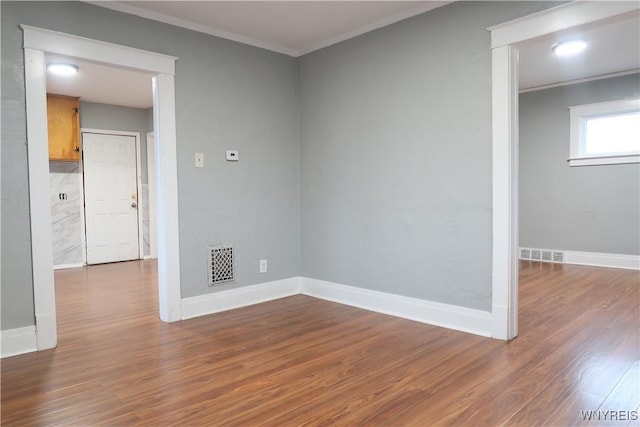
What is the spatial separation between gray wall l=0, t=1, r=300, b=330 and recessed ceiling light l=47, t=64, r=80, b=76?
175 centimetres

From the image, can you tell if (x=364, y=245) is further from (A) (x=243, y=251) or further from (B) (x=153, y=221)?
(B) (x=153, y=221)

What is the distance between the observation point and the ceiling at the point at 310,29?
3.12m

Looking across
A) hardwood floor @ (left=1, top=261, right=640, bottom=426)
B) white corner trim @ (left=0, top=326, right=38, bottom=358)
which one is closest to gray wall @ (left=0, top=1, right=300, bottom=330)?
white corner trim @ (left=0, top=326, right=38, bottom=358)

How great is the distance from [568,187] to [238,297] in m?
4.89

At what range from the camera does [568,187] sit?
19.2 feet

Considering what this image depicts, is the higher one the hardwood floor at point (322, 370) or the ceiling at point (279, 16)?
the ceiling at point (279, 16)

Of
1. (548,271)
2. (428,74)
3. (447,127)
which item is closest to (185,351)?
(447,127)

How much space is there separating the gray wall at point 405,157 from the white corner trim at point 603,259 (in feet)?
12.1

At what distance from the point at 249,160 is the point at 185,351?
1857mm

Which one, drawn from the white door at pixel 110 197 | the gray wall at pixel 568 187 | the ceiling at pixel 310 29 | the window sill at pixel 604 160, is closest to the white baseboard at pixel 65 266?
the white door at pixel 110 197

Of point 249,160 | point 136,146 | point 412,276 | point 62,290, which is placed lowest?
point 62,290

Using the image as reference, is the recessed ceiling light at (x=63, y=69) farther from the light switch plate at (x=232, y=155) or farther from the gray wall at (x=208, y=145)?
the light switch plate at (x=232, y=155)

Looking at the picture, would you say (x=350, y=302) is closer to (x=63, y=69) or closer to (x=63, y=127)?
(x=63, y=69)

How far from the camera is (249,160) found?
390cm
